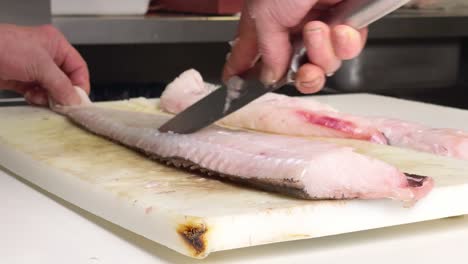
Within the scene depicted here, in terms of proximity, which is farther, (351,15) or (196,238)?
(351,15)

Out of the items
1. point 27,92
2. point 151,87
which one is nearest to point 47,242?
point 27,92

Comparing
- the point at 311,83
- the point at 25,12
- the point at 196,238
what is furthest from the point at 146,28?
the point at 196,238

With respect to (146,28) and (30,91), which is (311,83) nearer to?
(30,91)

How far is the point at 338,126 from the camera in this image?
136 centimetres

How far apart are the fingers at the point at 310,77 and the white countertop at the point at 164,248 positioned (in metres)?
0.22

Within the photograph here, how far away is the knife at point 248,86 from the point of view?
1018mm

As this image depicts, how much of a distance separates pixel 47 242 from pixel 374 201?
0.37m

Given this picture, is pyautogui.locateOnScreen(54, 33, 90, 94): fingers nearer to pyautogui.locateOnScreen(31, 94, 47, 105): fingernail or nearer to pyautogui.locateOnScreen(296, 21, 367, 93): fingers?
pyautogui.locateOnScreen(31, 94, 47, 105): fingernail

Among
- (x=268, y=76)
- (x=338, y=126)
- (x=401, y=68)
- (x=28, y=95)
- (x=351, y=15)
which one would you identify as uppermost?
(x=351, y=15)

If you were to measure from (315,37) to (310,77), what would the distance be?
7 cm

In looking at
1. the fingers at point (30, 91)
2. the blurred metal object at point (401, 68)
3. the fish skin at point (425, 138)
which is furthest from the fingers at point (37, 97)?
the blurred metal object at point (401, 68)

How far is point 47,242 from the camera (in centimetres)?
94

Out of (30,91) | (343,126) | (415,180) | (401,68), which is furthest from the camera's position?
(401,68)

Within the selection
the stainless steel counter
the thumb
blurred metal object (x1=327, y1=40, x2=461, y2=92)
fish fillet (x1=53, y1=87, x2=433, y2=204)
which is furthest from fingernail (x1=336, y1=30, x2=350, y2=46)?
blurred metal object (x1=327, y1=40, x2=461, y2=92)
